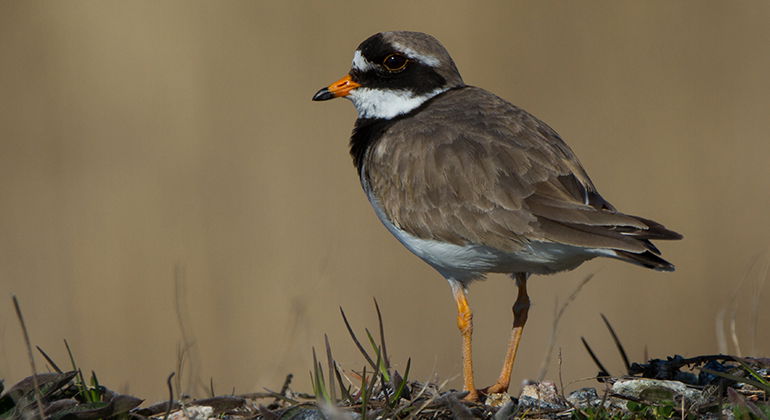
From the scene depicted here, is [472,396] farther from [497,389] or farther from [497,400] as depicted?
[497,389]

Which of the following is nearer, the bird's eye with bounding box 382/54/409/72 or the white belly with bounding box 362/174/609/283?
the white belly with bounding box 362/174/609/283

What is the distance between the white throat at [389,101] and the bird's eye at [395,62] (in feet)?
0.49

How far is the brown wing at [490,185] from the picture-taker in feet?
16.8

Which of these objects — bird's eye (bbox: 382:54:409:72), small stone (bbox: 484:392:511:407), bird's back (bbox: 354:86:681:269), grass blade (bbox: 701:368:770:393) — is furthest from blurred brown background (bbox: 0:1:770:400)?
grass blade (bbox: 701:368:770:393)

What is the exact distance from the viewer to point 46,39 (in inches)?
387

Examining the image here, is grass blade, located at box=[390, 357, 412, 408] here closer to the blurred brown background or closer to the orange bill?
the orange bill

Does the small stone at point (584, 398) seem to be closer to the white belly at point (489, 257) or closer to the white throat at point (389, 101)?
the white belly at point (489, 257)

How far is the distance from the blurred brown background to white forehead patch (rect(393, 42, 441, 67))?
277cm

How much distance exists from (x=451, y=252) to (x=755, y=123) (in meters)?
5.42

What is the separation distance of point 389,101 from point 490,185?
1.35 metres

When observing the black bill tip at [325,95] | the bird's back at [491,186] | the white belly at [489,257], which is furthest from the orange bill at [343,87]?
the white belly at [489,257]

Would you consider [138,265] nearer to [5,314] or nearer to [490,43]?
[5,314]

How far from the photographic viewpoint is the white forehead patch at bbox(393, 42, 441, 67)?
6504 mm

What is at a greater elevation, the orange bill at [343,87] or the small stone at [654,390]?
the orange bill at [343,87]
